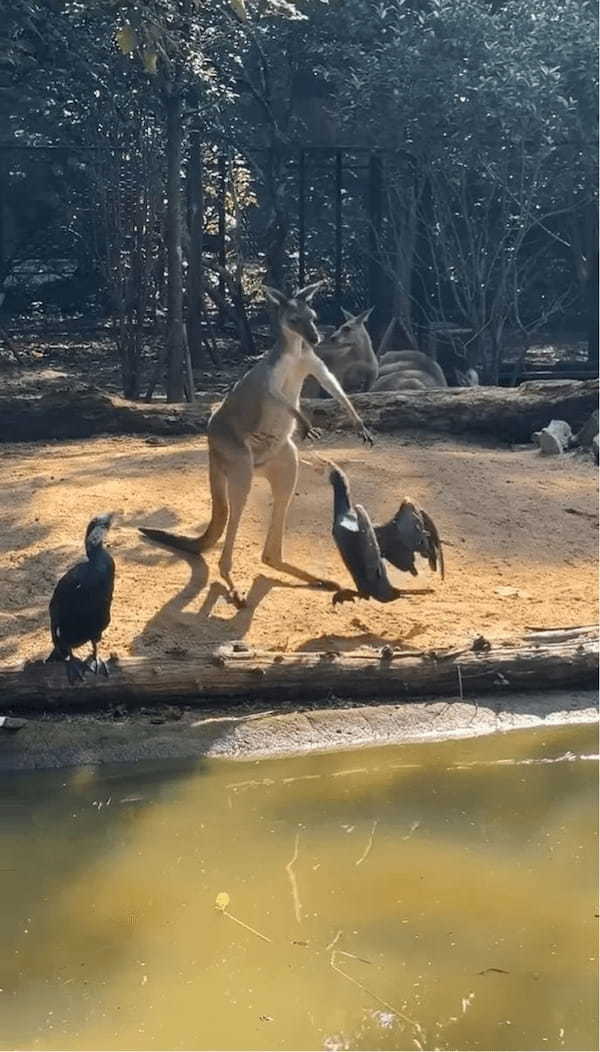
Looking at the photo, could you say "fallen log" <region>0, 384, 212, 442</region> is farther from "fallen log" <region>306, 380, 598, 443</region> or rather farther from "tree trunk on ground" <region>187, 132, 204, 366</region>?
"tree trunk on ground" <region>187, 132, 204, 366</region>

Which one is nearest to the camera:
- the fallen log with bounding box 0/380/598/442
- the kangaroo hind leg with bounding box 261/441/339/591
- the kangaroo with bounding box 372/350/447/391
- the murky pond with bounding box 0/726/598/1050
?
the murky pond with bounding box 0/726/598/1050

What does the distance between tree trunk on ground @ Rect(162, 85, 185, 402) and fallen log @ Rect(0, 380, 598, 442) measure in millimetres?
1206

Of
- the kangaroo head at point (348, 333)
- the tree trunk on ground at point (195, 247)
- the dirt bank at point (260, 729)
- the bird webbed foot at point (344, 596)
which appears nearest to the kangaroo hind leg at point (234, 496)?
the bird webbed foot at point (344, 596)

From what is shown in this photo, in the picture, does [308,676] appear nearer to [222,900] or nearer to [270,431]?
[270,431]

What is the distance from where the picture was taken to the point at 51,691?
5.55 metres

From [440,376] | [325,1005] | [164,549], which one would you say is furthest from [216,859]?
[440,376]

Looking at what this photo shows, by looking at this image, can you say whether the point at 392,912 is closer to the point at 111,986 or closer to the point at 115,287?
the point at 111,986

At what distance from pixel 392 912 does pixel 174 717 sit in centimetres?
164

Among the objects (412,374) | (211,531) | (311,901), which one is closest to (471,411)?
(412,374)

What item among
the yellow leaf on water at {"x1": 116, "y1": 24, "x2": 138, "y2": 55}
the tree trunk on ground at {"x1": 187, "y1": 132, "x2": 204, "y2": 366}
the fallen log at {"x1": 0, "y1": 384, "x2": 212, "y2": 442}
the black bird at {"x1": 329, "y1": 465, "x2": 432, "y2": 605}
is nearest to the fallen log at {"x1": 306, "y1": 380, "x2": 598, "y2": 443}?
the fallen log at {"x1": 0, "y1": 384, "x2": 212, "y2": 442}

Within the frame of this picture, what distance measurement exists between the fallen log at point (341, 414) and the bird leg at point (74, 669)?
4.49 meters

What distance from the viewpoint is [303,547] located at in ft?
24.0

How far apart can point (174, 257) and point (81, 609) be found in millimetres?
6160

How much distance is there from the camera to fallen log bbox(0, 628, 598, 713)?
557cm
